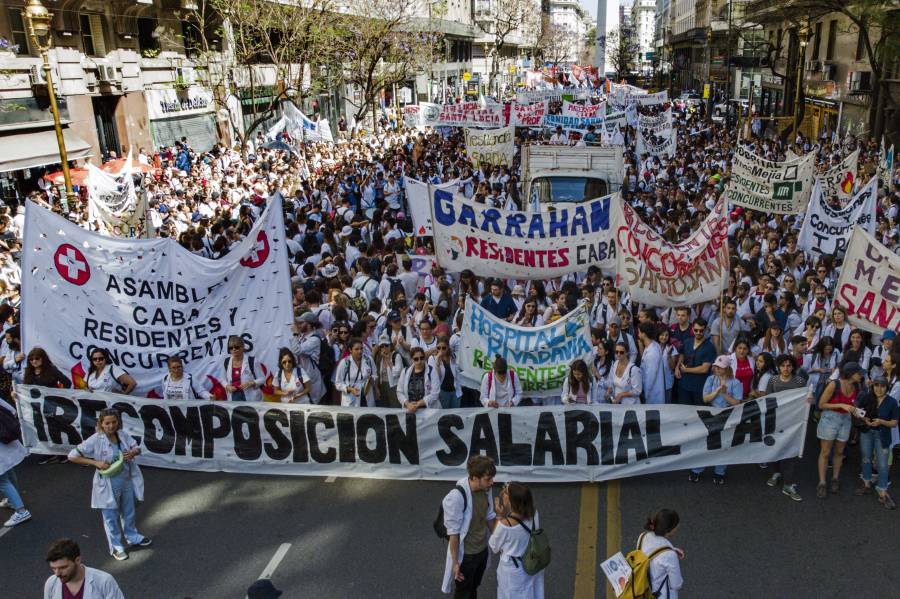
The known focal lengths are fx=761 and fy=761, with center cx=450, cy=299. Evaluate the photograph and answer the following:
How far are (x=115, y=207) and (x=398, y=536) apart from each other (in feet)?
35.5

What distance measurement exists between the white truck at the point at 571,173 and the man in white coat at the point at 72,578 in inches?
535

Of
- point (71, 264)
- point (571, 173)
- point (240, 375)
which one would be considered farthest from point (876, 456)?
point (571, 173)

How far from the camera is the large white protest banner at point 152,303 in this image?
793 centimetres

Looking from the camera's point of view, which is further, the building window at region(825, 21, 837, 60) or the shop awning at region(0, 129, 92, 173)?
the building window at region(825, 21, 837, 60)

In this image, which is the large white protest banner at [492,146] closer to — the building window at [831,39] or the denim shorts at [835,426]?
the denim shorts at [835,426]

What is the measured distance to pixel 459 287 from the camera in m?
10.9

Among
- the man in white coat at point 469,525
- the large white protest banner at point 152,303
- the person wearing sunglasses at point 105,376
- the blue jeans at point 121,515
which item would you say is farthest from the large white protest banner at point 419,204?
the man in white coat at point 469,525

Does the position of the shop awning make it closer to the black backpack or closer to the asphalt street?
the asphalt street

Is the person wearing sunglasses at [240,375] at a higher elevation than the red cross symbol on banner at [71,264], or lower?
lower

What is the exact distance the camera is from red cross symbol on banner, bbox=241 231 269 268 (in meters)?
7.93

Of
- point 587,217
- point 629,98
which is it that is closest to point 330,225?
point 587,217

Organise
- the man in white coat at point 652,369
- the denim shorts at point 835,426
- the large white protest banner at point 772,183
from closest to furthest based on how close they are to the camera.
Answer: the denim shorts at point 835,426, the man in white coat at point 652,369, the large white protest banner at point 772,183

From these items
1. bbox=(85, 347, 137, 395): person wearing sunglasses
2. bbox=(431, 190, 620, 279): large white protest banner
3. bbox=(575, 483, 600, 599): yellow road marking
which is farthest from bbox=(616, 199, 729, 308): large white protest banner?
bbox=(85, 347, 137, 395): person wearing sunglasses

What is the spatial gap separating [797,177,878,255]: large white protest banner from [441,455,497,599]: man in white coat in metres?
8.83
